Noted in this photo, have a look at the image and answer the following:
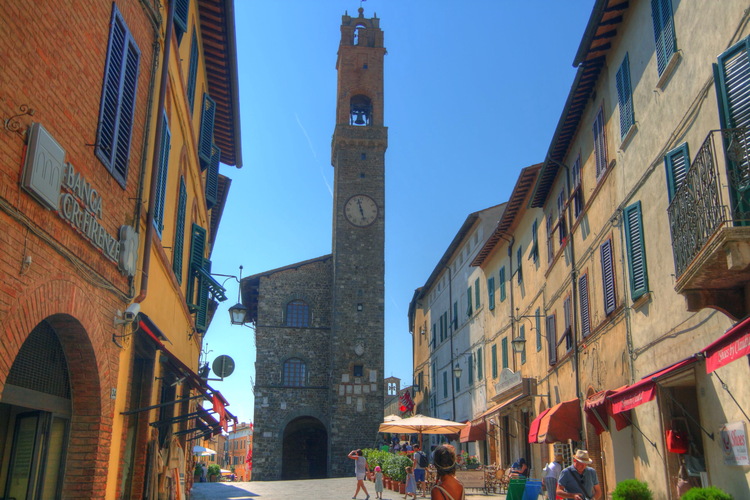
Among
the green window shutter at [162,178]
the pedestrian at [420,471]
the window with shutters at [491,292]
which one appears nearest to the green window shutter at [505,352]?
the window with shutters at [491,292]

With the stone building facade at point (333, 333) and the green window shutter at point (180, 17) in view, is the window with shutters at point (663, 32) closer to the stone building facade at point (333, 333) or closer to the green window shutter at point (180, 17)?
the green window shutter at point (180, 17)

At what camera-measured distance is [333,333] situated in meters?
38.2

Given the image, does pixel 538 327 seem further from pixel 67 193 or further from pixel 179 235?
pixel 67 193

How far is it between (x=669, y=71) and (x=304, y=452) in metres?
34.4

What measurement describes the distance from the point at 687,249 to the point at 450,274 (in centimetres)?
2880

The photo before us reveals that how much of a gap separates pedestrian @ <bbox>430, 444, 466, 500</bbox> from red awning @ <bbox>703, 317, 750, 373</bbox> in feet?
9.16

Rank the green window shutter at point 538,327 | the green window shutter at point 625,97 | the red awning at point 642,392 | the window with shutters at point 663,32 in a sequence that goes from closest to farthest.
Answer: the red awning at point 642,392
the window with shutters at point 663,32
the green window shutter at point 625,97
the green window shutter at point 538,327

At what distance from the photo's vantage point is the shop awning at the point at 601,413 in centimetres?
1140

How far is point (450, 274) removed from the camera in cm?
3612

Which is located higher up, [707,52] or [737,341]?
[707,52]

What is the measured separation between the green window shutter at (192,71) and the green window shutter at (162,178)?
2.64 meters

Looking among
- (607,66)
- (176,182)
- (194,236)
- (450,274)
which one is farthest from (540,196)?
(450,274)

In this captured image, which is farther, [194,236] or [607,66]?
[194,236]

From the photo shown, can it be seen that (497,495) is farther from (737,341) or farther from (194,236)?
(737,341)
